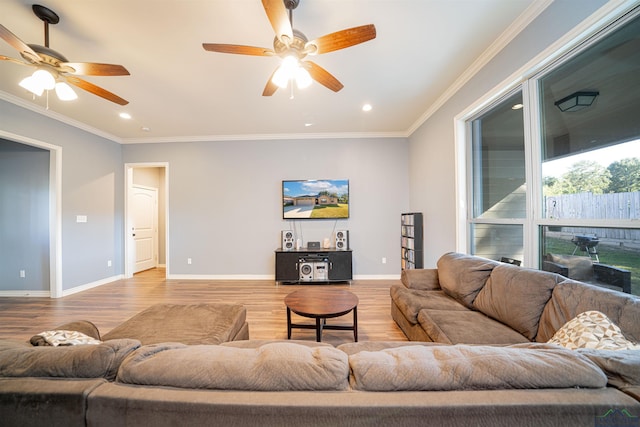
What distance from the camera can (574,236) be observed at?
1.68 metres

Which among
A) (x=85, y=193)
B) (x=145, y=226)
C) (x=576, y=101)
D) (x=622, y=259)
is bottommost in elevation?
(x=622, y=259)

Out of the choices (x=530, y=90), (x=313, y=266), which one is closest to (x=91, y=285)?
(x=313, y=266)

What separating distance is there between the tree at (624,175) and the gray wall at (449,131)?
1020 millimetres

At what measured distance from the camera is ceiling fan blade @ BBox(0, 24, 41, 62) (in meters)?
1.55

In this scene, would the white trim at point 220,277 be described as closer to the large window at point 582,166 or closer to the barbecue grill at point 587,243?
the large window at point 582,166

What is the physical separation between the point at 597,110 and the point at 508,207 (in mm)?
977

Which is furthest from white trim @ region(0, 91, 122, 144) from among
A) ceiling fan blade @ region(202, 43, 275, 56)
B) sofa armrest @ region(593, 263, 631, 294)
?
sofa armrest @ region(593, 263, 631, 294)

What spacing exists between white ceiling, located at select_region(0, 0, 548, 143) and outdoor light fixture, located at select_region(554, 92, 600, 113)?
2.53 feet

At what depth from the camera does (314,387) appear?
0.66 m

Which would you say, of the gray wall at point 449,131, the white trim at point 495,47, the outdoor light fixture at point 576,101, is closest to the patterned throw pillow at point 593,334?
the outdoor light fixture at point 576,101

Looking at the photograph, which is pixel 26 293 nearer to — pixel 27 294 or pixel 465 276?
pixel 27 294

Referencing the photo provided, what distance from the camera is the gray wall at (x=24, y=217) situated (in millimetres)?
3496

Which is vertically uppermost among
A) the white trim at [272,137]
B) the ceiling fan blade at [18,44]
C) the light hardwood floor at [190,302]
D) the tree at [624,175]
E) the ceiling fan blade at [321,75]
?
the white trim at [272,137]

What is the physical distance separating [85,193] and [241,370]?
5.08 m
